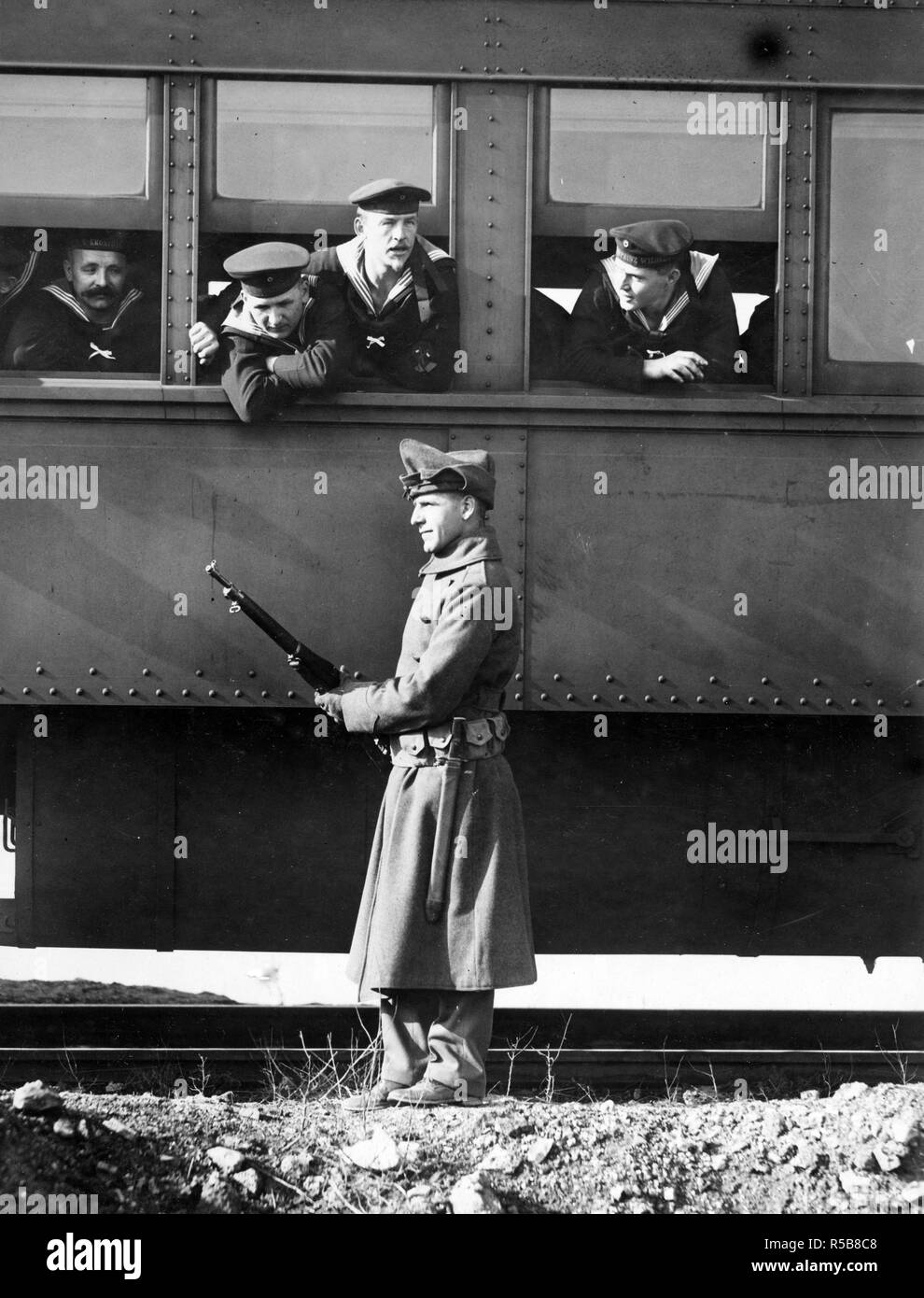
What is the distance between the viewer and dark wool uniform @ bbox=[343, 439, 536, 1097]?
3936mm

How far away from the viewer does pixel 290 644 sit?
419cm

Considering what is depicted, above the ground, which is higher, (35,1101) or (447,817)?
(447,817)

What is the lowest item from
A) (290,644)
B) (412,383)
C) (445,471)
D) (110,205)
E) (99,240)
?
(290,644)

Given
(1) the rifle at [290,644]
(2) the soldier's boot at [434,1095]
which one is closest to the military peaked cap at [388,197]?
(1) the rifle at [290,644]

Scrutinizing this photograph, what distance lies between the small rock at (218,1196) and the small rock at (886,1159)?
1845 mm

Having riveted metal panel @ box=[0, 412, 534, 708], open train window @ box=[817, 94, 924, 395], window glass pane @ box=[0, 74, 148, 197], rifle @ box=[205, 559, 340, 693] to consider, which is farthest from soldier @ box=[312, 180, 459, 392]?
open train window @ box=[817, 94, 924, 395]

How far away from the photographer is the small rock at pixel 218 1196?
358cm

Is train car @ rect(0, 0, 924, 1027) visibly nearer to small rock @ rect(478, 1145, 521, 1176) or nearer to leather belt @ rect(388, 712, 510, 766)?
leather belt @ rect(388, 712, 510, 766)

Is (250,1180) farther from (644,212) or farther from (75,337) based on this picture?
(644,212)

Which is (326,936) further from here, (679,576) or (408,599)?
(679,576)

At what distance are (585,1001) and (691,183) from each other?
3.01 m

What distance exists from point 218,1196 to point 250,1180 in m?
0.09

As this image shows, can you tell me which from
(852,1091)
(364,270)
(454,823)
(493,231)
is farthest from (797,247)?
(852,1091)
